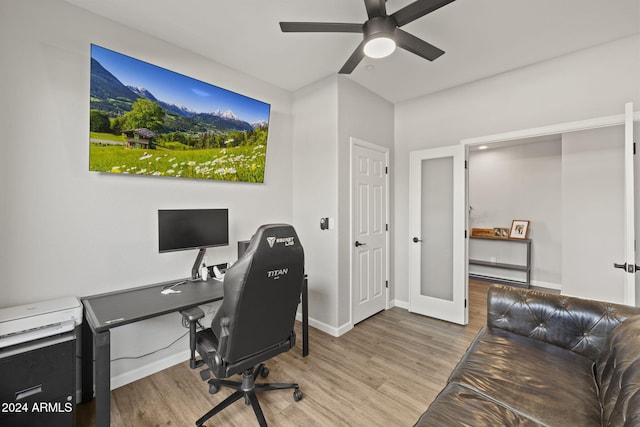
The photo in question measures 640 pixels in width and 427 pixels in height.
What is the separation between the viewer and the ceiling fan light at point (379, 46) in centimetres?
178

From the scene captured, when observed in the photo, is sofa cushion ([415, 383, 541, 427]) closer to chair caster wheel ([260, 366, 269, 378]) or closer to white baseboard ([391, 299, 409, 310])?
chair caster wheel ([260, 366, 269, 378])

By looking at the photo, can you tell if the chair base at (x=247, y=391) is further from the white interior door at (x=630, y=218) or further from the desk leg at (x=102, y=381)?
the white interior door at (x=630, y=218)

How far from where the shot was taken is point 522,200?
4891 millimetres

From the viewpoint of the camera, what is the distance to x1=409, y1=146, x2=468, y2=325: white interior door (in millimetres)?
3289

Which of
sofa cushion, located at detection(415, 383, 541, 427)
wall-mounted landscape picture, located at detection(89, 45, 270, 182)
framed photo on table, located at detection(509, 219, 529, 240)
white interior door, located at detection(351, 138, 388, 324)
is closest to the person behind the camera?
sofa cushion, located at detection(415, 383, 541, 427)

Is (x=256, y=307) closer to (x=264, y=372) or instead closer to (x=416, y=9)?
(x=264, y=372)

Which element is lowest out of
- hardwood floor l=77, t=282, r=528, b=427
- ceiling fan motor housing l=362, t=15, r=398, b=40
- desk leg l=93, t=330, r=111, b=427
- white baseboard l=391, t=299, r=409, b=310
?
hardwood floor l=77, t=282, r=528, b=427

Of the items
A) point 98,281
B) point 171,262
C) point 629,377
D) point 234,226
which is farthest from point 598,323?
point 98,281

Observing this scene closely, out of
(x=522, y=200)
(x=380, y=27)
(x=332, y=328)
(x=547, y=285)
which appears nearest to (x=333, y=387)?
(x=332, y=328)

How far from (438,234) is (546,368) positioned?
6.84 feet

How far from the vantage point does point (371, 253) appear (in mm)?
3521

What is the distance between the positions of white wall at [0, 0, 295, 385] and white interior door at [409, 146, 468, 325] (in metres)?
2.75

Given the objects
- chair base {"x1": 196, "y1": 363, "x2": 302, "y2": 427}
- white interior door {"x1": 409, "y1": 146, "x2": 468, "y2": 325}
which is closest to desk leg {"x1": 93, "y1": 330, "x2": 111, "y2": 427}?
chair base {"x1": 196, "y1": 363, "x2": 302, "y2": 427}

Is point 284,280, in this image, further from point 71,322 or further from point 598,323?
point 598,323
